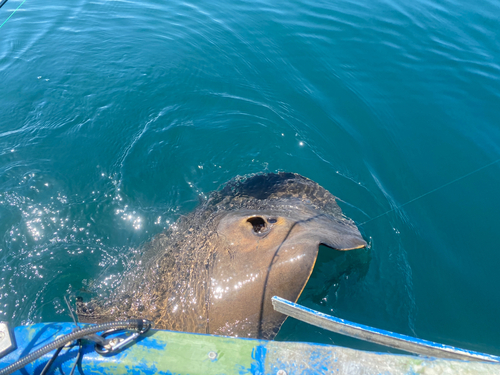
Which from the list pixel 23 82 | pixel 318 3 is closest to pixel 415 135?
pixel 318 3

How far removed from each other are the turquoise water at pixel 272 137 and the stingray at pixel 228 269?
2.61ft

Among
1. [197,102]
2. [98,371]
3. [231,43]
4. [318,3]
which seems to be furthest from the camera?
[318,3]

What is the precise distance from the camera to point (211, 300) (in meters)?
3.62

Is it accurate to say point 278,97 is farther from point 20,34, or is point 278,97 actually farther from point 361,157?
point 20,34

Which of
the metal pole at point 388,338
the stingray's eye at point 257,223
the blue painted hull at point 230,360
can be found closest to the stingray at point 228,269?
the stingray's eye at point 257,223

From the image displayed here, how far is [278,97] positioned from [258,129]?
1.49 metres

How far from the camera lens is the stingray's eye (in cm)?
396

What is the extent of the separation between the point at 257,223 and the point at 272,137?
4.02m

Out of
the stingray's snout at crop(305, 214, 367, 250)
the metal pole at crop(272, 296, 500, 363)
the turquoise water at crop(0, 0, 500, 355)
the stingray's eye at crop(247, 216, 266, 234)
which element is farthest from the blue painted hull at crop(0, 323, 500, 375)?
the turquoise water at crop(0, 0, 500, 355)

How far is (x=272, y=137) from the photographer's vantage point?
7.67 meters

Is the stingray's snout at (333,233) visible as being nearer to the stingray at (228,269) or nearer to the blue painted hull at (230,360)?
the stingray at (228,269)

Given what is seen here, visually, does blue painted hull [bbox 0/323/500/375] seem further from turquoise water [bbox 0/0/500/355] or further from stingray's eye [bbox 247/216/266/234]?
turquoise water [bbox 0/0/500/355]

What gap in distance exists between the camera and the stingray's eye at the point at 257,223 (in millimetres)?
3963

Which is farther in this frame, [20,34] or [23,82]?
[20,34]
